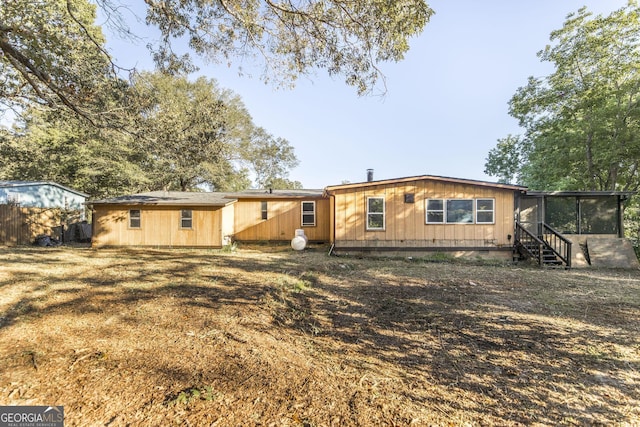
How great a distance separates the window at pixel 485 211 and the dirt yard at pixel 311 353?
5.50m

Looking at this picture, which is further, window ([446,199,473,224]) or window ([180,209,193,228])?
window ([180,209,193,228])

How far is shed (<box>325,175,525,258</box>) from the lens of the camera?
11609 mm

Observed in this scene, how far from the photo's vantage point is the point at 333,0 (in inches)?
216

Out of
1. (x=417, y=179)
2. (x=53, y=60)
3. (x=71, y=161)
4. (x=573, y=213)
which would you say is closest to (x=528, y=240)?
(x=573, y=213)

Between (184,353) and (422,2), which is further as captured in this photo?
(422,2)

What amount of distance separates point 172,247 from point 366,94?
36.4 feet

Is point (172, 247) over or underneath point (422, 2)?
underneath

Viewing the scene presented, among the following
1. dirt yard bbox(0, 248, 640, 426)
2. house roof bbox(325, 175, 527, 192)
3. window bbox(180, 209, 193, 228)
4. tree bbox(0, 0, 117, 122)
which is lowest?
dirt yard bbox(0, 248, 640, 426)

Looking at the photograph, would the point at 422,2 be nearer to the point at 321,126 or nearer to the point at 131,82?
the point at 131,82

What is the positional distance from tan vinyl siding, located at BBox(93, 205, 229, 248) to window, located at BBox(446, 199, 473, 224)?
10185 millimetres

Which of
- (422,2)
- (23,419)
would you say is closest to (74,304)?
(23,419)

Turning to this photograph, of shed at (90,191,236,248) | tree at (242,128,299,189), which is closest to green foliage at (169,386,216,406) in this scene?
shed at (90,191,236,248)

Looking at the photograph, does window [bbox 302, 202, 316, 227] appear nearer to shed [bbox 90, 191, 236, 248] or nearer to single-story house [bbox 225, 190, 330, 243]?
single-story house [bbox 225, 190, 330, 243]

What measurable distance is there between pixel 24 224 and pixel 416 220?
18.4 metres
